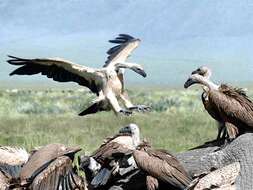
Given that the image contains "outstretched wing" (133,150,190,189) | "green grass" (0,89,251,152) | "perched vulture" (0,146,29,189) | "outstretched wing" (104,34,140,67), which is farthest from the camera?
"green grass" (0,89,251,152)

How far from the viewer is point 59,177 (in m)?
8.16

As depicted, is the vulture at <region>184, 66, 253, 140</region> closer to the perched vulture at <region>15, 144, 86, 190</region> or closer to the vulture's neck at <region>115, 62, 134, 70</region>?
the perched vulture at <region>15, 144, 86, 190</region>

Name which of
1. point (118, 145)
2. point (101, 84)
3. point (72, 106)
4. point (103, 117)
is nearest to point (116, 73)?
point (101, 84)

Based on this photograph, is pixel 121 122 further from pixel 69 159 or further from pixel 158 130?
pixel 69 159

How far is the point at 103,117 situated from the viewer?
78.8 feet

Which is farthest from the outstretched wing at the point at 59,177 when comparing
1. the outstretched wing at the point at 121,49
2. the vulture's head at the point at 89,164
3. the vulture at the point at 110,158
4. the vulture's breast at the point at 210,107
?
the outstretched wing at the point at 121,49

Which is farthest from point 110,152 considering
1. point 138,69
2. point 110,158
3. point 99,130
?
point 99,130

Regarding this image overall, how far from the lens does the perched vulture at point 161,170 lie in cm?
820

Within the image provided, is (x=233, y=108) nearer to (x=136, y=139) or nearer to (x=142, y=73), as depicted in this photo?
(x=136, y=139)

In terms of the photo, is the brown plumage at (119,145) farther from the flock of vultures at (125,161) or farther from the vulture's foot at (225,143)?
the vulture's foot at (225,143)

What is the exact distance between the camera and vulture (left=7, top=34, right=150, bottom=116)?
12.1 metres

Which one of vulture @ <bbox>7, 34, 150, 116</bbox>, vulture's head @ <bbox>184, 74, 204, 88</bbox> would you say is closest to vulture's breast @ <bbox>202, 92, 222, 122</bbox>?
vulture's head @ <bbox>184, 74, 204, 88</bbox>

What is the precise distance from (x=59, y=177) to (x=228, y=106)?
203cm

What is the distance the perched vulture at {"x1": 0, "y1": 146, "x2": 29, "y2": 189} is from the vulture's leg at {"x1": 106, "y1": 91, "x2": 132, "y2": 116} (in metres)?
2.68
